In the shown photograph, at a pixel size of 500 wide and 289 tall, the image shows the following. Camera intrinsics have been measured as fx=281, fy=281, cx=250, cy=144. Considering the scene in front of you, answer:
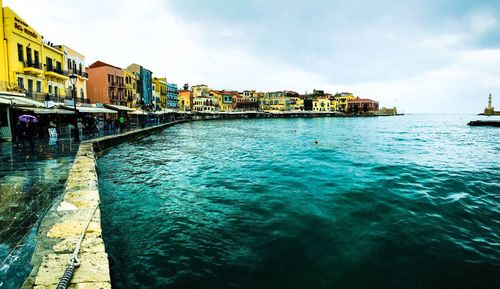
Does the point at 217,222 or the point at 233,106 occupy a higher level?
the point at 233,106

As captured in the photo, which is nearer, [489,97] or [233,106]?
[233,106]

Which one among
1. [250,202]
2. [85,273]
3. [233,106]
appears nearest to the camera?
[85,273]

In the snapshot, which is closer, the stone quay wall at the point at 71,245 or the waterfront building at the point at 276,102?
the stone quay wall at the point at 71,245

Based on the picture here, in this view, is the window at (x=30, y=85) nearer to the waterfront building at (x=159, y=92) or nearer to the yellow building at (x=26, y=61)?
the yellow building at (x=26, y=61)

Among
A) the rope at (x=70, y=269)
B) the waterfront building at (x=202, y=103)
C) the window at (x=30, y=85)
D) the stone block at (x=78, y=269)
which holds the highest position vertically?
the waterfront building at (x=202, y=103)

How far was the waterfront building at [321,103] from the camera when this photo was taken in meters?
133

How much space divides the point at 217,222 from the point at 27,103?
15.5m

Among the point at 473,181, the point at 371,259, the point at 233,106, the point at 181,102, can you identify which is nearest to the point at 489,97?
the point at 233,106

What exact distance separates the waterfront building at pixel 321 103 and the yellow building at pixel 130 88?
9031cm

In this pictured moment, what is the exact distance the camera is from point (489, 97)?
156625mm

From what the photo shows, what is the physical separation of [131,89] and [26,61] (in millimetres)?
34787

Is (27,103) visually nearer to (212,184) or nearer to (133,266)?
(212,184)

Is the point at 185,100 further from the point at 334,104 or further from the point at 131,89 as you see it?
the point at 334,104

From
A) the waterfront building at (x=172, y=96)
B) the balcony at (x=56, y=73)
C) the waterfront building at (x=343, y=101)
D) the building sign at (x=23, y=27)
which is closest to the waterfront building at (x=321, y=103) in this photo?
the waterfront building at (x=343, y=101)
